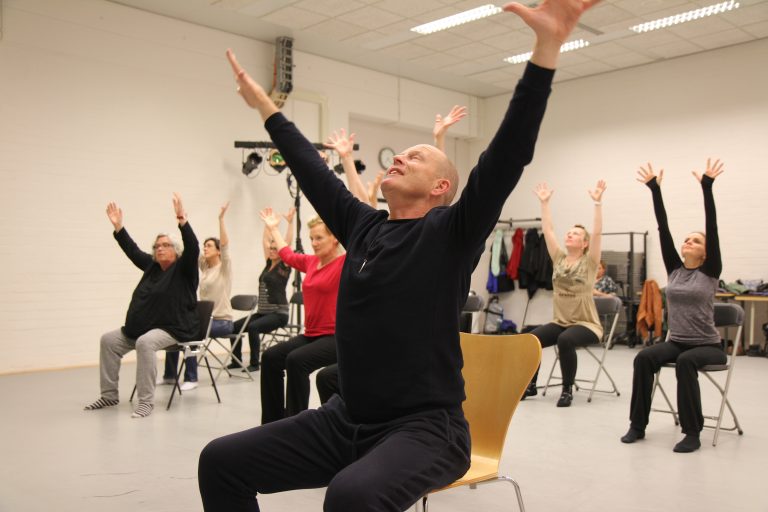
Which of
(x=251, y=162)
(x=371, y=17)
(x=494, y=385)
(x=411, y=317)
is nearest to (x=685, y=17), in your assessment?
(x=371, y=17)

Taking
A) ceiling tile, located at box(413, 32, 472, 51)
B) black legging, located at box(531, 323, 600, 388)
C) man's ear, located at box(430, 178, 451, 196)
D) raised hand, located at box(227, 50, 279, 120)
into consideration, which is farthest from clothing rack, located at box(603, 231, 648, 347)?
raised hand, located at box(227, 50, 279, 120)

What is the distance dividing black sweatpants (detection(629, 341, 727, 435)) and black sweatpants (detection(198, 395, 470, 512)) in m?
2.82

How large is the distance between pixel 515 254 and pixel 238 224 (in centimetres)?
473

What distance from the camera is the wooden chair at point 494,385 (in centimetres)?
238

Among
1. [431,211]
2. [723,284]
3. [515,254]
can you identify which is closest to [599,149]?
[515,254]

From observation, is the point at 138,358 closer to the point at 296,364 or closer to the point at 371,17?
the point at 296,364

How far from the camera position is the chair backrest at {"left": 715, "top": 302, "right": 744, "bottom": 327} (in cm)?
445

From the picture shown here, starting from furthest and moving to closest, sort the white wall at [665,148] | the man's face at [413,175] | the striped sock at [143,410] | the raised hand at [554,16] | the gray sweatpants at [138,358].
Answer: the white wall at [665,148] → the gray sweatpants at [138,358] → the striped sock at [143,410] → the man's face at [413,175] → the raised hand at [554,16]

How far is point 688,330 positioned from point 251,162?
19.0ft

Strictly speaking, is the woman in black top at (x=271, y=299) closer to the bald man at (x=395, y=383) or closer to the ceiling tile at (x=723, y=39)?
the bald man at (x=395, y=383)

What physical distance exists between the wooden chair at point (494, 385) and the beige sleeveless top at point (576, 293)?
3.08 m

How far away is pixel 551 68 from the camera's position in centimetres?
152

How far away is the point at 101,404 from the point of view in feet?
16.9

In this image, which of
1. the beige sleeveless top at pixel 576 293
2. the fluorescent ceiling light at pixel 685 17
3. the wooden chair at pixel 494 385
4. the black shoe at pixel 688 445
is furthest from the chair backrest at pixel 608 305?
the fluorescent ceiling light at pixel 685 17
